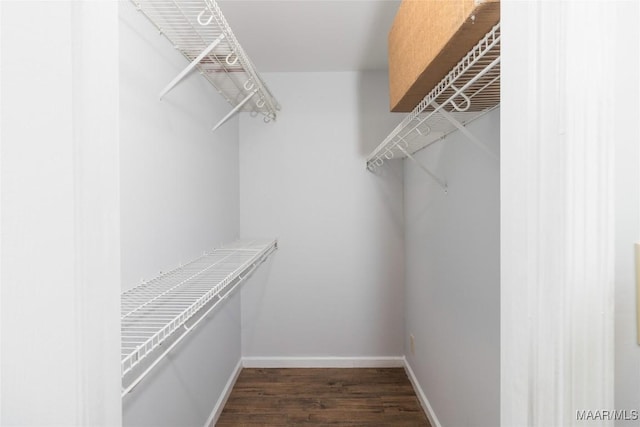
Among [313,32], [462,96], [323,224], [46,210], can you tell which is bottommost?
[323,224]

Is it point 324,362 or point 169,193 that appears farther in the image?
point 324,362

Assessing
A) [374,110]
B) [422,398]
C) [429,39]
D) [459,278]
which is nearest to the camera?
[429,39]

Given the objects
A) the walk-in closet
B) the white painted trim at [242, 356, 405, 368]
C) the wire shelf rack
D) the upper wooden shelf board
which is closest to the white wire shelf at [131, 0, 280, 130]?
the walk-in closet

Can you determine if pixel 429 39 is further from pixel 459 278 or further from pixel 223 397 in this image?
pixel 223 397

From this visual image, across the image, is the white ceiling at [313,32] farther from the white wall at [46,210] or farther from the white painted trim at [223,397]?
the white painted trim at [223,397]

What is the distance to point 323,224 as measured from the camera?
9.50 ft

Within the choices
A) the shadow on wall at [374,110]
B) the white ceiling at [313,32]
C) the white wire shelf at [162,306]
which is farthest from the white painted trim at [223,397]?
the white ceiling at [313,32]

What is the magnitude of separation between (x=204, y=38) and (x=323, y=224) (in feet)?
5.35

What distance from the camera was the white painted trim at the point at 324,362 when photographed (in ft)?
9.44

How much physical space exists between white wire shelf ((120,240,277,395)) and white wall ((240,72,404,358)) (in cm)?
115

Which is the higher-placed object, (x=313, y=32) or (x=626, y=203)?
(x=313, y=32)

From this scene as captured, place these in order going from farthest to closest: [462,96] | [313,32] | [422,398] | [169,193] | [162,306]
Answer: [422,398] → [313,32] → [169,193] → [462,96] → [162,306]

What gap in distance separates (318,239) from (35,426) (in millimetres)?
2472

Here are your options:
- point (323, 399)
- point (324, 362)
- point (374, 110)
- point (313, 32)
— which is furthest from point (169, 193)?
point (324, 362)
